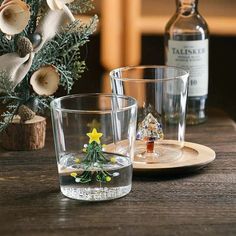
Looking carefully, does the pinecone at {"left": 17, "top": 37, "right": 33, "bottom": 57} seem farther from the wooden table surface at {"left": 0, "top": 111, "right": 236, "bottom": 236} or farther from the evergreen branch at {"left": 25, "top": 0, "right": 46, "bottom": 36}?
the wooden table surface at {"left": 0, "top": 111, "right": 236, "bottom": 236}

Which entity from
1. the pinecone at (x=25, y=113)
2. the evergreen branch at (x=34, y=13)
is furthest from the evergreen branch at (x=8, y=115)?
the evergreen branch at (x=34, y=13)

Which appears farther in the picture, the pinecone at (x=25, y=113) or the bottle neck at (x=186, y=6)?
the bottle neck at (x=186, y=6)

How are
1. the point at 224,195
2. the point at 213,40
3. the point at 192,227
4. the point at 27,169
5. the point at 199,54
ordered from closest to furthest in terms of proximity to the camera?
the point at 192,227 < the point at 224,195 < the point at 27,169 < the point at 199,54 < the point at 213,40

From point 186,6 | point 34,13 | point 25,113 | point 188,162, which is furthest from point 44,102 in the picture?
point 186,6

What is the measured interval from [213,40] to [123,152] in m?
1.60

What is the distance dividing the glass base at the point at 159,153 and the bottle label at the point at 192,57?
0.28m

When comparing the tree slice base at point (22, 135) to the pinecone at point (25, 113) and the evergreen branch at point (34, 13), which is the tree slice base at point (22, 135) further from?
the evergreen branch at point (34, 13)

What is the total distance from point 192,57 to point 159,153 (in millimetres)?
305

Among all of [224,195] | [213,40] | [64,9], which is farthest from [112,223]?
[213,40]

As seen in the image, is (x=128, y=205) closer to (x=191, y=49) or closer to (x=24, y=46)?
(x=24, y=46)

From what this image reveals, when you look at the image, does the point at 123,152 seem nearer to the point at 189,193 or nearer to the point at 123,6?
the point at 189,193

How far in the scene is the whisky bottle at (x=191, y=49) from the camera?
137 cm

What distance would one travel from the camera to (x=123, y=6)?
256 centimetres

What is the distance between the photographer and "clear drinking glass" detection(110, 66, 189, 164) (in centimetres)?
108
